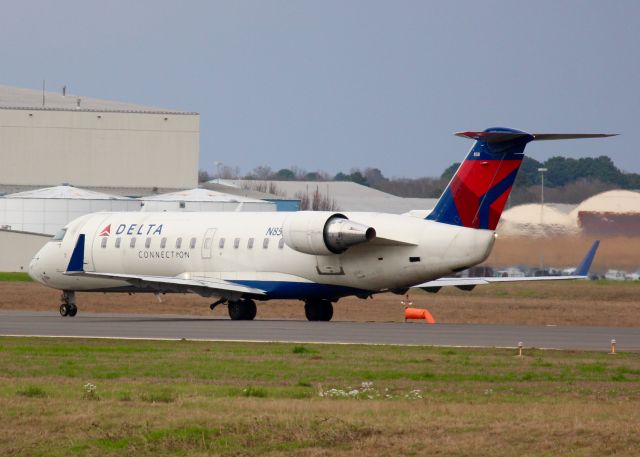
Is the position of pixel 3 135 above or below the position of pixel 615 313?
above

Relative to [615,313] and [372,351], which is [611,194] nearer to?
[615,313]

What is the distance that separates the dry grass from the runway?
9373 millimetres

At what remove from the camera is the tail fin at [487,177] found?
3888cm

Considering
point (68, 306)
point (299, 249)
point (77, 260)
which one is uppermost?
point (299, 249)

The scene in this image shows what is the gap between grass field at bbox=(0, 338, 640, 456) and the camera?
52.9 ft

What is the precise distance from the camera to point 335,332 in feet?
116

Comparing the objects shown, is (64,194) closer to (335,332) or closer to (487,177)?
(487,177)

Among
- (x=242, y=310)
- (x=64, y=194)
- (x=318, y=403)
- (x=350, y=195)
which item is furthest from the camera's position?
(x=350, y=195)

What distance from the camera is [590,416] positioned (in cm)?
1756

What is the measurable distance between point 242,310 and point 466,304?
15.0 metres

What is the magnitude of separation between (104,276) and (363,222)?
7.92 meters

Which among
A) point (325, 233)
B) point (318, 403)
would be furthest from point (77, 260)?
point (318, 403)

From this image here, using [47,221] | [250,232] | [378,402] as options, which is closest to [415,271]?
[250,232]

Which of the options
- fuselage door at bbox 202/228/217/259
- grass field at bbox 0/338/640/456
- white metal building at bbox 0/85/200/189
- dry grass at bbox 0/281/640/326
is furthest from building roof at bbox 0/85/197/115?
grass field at bbox 0/338/640/456
